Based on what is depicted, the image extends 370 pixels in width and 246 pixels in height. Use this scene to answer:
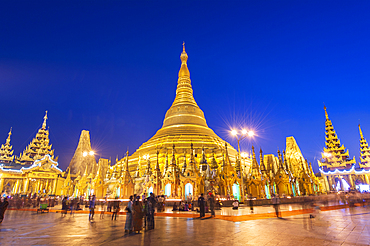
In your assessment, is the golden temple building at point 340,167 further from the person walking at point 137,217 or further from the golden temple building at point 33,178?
the golden temple building at point 33,178

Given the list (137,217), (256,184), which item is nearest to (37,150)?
(256,184)

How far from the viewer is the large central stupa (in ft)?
117

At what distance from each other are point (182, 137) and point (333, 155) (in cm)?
4326

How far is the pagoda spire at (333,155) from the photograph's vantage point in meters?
54.1

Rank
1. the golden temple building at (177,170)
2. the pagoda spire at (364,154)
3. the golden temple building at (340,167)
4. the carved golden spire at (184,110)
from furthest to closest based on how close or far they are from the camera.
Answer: the pagoda spire at (364,154)
the golden temple building at (340,167)
the carved golden spire at (184,110)
the golden temple building at (177,170)

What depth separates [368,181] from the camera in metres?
48.7

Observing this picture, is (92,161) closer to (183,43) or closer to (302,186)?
(183,43)

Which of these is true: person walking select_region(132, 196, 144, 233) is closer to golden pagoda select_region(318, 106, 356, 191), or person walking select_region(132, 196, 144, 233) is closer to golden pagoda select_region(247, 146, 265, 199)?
golden pagoda select_region(247, 146, 265, 199)

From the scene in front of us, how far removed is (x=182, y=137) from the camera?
39094 millimetres

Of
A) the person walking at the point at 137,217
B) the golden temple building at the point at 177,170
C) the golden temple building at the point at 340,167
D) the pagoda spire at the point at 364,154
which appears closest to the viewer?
the person walking at the point at 137,217

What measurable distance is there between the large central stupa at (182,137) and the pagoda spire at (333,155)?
96.3 feet

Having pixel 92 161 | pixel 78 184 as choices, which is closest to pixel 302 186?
pixel 78 184

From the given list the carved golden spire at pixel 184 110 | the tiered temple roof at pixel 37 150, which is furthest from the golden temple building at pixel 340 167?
the tiered temple roof at pixel 37 150

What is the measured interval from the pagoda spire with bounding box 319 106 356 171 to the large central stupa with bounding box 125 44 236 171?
29342mm
